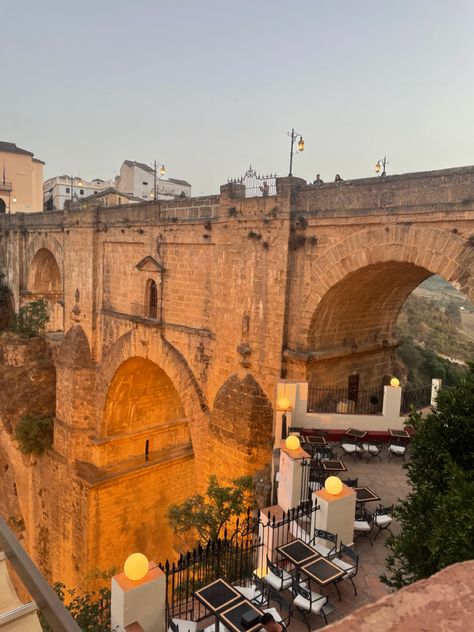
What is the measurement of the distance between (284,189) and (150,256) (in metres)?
5.60

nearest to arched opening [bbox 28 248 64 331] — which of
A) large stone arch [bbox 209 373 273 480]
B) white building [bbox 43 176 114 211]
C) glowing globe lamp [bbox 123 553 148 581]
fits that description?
large stone arch [bbox 209 373 273 480]

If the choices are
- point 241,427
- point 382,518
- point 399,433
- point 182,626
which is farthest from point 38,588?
point 241,427

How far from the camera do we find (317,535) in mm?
7133

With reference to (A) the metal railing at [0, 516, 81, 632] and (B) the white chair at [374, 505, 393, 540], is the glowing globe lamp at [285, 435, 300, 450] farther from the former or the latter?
(A) the metal railing at [0, 516, 81, 632]

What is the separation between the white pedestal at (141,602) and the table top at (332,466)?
4.12 m

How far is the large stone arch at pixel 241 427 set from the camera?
1191 centimetres

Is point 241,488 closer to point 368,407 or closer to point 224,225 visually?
point 368,407

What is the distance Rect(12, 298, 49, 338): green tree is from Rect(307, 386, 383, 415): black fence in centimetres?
1347

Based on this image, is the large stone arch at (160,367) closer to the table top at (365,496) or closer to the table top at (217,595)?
the table top at (365,496)

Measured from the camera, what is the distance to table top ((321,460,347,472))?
9.23 metres

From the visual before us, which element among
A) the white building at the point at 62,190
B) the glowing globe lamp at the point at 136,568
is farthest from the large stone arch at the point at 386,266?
the white building at the point at 62,190

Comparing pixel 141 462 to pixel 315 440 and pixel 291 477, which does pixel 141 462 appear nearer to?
pixel 315 440

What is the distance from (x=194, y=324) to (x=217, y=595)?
875cm

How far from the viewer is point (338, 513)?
7.20 meters
